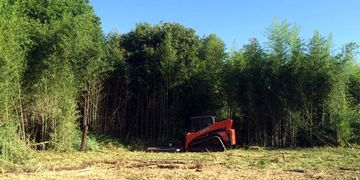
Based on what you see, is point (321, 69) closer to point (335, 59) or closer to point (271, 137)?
point (335, 59)

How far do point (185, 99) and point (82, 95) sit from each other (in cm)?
319

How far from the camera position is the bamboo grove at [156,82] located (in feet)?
36.9

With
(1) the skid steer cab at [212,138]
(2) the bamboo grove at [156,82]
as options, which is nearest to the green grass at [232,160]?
(1) the skid steer cab at [212,138]

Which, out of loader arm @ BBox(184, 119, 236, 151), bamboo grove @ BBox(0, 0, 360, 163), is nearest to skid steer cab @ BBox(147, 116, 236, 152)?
loader arm @ BBox(184, 119, 236, 151)

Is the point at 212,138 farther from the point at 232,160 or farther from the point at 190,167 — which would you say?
the point at 190,167

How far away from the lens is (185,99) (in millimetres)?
15000

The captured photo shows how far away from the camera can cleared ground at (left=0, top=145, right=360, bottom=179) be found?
7312 mm

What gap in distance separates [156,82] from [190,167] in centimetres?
658

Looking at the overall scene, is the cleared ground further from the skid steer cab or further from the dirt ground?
the skid steer cab

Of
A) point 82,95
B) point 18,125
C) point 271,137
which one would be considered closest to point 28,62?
point 18,125

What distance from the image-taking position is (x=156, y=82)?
14.7 meters

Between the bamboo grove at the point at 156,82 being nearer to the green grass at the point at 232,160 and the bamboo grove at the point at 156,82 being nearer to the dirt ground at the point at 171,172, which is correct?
the green grass at the point at 232,160

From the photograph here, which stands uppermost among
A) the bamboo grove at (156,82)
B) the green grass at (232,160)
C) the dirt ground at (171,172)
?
the bamboo grove at (156,82)

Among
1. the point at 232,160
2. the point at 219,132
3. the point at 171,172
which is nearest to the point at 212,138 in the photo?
the point at 219,132
